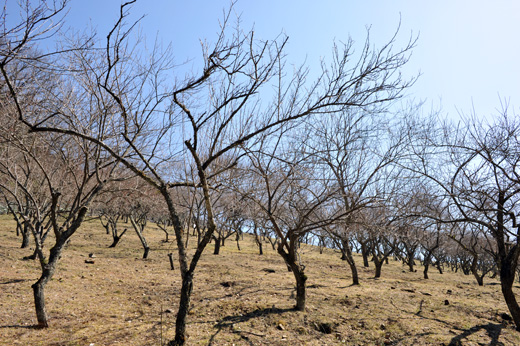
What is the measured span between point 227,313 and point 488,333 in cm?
521

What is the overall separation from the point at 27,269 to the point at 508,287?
1177 centimetres

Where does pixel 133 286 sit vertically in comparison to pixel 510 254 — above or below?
below

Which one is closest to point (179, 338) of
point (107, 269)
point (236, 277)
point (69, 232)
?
point (69, 232)

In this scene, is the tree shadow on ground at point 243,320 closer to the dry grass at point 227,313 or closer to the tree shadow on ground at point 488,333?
the dry grass at point 227,313

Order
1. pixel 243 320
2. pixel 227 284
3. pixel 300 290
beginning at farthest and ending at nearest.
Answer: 1. pixel 227 284
2. pixel 300 290
3. pixel 243 320

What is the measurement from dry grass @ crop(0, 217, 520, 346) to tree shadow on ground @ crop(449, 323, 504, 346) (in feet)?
0.07

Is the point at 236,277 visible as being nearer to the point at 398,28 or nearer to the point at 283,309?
the point at 283,309

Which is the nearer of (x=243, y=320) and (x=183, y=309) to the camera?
(x=183, y=309)

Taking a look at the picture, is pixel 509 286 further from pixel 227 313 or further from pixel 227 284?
pixel 227 284

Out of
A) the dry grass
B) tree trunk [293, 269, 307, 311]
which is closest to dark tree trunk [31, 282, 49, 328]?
the dry grass

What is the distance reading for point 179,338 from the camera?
416cm

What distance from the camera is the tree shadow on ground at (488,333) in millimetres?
5484

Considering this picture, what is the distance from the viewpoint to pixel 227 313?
5984 mm

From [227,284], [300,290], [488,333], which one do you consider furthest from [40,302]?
[488,333]
